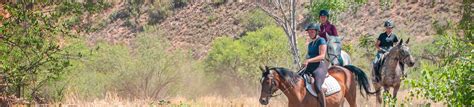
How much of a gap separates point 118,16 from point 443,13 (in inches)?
1598

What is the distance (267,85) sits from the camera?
1044cm

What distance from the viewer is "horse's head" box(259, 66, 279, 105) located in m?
10.4

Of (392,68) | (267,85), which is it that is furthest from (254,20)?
(267,85)

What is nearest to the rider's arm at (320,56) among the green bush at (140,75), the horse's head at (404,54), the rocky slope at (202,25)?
the horse's head at (404,54)

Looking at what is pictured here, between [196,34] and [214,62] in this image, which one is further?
[196,34]

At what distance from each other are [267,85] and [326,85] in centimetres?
115

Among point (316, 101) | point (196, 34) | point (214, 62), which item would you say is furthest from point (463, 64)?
point (196, 34)

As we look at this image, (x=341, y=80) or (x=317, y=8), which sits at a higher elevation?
(x=317, y=8)

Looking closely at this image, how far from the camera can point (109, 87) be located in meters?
31.0

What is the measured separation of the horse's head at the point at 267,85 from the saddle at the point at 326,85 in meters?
0.56

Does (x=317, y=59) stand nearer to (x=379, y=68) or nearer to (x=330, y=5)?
(x=379, y=68)

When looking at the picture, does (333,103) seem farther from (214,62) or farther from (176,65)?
(214,62)

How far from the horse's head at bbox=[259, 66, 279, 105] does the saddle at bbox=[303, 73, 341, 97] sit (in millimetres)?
563

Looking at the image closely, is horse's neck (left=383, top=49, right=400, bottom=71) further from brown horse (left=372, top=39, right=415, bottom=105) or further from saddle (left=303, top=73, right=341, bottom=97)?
saddle (left=303, top=73, right=341, bottom=97)
